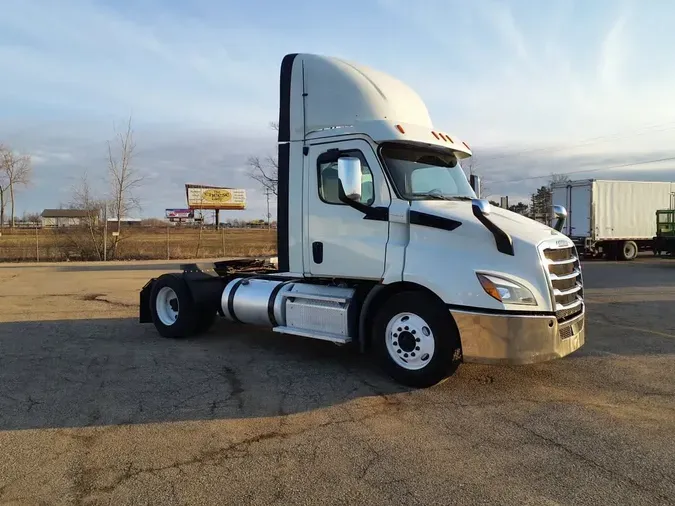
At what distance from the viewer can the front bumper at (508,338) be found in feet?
16.9

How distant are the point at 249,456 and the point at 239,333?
4873 millimetres

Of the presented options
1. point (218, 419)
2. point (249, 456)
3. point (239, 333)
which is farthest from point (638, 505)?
point (239, 333)

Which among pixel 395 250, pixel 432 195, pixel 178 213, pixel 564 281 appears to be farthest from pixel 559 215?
pixel 178 213

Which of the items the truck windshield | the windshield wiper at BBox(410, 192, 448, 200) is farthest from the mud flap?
the windshield wiper at BBox(410, 192, 448, 200)

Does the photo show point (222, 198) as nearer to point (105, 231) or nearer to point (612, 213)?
→ point (105, 231)

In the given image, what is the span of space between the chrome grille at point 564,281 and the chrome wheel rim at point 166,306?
5658 mm

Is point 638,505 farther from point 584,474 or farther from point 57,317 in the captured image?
point 57,317

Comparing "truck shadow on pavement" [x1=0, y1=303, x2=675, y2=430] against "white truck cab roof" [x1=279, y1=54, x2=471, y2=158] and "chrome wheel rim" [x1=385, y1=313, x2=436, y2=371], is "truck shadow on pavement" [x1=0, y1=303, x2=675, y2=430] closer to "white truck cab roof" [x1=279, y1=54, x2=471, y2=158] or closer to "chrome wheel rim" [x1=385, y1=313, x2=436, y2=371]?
"chrome wheel rim" [x1=385, y1=313, x2=436, y2=371]

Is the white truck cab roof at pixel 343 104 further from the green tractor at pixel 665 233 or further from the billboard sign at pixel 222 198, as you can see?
the billboard sign at pixel 222 198

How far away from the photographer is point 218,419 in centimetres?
484

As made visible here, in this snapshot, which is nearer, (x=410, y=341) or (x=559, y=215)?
(x=410, y=341)

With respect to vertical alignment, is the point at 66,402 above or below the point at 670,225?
below

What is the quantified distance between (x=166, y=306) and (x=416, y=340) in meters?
4.69

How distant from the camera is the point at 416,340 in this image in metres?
→ 5.65
